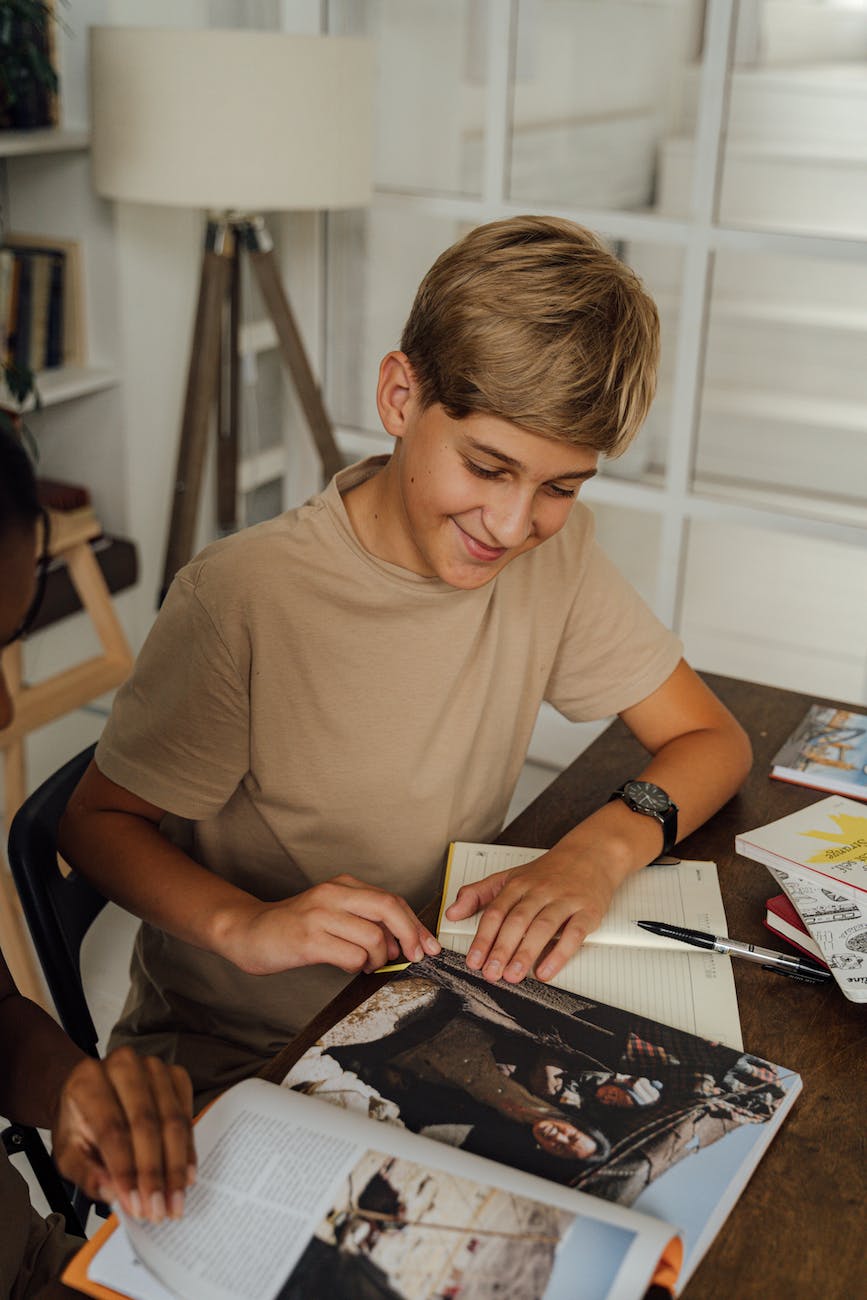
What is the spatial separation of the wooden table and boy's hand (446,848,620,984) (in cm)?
9

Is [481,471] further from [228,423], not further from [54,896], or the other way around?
[228,423]

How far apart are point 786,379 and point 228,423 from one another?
108 centimetres

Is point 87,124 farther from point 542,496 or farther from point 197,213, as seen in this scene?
point 542,496

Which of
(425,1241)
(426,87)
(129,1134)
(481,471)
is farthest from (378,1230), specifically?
(426,87)

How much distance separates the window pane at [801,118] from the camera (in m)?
2.22

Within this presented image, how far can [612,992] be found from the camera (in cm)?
Result: 100

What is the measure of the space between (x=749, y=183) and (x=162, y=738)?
1713mm

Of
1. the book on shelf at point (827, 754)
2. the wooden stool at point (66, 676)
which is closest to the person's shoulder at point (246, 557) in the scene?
the book on shelf at point (827, 754)

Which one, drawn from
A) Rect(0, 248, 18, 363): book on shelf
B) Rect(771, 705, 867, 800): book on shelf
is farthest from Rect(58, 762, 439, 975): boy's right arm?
Rect(0, 248, 18, 363): book on shelf

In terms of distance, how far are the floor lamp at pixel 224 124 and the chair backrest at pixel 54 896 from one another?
1.33 meters

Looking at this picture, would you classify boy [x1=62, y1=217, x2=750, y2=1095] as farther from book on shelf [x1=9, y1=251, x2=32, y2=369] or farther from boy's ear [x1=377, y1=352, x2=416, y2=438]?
book on shelf [x1=9, y1=251, x2=32, y2=369]

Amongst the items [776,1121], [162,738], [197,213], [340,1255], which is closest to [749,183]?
[197,213]

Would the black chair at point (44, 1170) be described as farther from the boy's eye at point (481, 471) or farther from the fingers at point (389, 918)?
the boy's eye at point (481, 471)

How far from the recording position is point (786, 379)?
2457 millimetres
